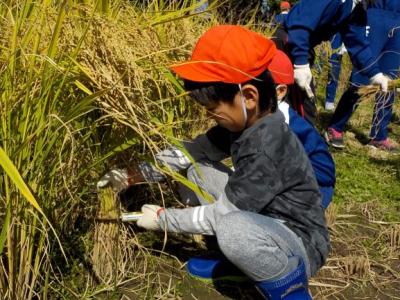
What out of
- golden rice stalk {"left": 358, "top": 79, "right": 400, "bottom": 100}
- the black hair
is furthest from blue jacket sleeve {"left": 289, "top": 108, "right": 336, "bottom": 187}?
golden rice stalk {"left": 358, "top": 79, "right": 400, "bottom": 100}

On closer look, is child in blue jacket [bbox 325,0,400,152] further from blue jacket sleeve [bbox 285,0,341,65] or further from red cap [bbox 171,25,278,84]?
red cap [bbox 171,25,278,84]

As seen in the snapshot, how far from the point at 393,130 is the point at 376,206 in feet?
6.53

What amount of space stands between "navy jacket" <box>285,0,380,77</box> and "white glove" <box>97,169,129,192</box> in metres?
1.30

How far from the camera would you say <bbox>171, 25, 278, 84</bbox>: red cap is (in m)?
1.38

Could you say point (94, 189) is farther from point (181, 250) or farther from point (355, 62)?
point (355, 62)

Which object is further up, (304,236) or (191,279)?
(304,236)

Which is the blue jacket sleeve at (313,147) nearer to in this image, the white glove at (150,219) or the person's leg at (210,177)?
the person's leg at (210,177)

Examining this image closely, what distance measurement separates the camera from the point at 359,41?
109 inches

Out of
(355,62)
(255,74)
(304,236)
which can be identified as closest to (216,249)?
(304,236)

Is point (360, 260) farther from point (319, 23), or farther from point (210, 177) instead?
point (319, 23)

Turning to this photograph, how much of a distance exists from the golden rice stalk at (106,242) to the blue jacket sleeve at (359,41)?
1.72 meters

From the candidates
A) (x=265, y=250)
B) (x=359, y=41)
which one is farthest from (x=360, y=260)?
(x=359, y=41)

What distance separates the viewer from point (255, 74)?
142cm

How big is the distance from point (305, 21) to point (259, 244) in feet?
4.61
